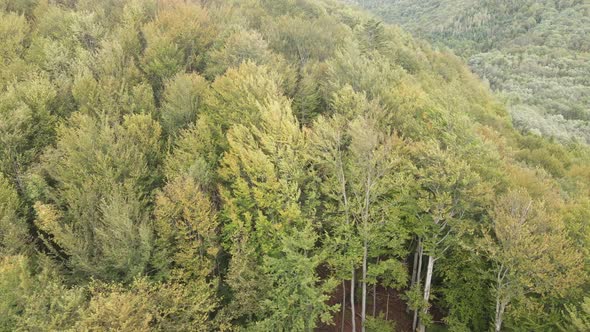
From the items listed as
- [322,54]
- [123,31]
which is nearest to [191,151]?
[123,31]

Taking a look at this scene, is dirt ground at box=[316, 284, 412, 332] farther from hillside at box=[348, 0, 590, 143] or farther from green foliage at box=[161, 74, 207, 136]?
hillside at box=[348, 0, 590, 143]

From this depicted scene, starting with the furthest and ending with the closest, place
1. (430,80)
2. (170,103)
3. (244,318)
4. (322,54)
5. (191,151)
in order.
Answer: (430,80)
(322,54)
(170,103)
(191,151)
(244,318)

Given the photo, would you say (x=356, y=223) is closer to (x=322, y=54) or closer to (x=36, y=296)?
(x=36, y=296)

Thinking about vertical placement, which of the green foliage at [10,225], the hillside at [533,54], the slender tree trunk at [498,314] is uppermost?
the green foliage at [10,225]

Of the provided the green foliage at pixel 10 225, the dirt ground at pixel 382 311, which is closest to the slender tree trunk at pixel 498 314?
the dirt ground at pixel 382 311

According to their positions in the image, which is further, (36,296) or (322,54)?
(322,54)

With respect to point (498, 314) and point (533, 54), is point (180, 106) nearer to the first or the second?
point (498, 314)

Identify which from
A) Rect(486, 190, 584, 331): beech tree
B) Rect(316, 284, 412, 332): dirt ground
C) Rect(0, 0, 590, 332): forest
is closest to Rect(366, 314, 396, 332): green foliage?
Rect(0, 0, 590, 332): forest

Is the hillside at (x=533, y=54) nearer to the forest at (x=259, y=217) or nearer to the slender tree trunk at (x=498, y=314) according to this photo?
the forest at (x=259, y=217)
